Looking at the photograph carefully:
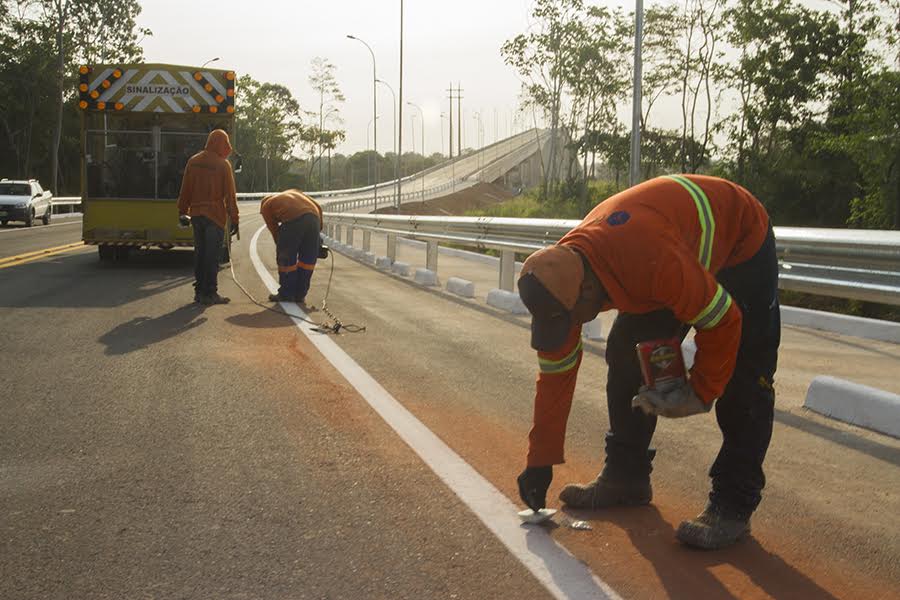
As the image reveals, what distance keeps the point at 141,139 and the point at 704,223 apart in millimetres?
15582

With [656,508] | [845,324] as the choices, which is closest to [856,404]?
[656,508]

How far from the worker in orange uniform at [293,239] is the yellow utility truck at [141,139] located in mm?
5731

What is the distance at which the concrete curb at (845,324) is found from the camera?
386 inches

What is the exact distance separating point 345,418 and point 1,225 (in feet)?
113

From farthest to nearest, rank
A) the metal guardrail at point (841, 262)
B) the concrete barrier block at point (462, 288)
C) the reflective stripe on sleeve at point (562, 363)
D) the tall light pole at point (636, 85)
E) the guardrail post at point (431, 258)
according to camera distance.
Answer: the tall light pole at point (636, 85) < the guardrail post at point (431, 258) < the concrete barrier block at point (462, 288) < the metal guardrail at point (841, 262) < the reflective stripe on sleeve at point (562, 363)

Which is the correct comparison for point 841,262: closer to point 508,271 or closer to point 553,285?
point 553,285

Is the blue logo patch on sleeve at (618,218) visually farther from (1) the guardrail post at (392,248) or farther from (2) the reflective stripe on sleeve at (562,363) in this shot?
(1) the guardrail post at (392,248)

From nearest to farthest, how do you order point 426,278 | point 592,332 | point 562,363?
point 562,363 < point 592,332 < point 426,278

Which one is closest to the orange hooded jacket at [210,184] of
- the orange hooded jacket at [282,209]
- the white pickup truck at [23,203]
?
the orange hooded jacket at [282,209]

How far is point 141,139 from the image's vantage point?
1758 centimetres

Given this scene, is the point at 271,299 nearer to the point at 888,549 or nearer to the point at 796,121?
the point at 888,549

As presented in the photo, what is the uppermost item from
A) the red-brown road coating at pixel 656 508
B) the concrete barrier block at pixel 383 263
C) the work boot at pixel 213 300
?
the concrete barrier block at pixel 383 263

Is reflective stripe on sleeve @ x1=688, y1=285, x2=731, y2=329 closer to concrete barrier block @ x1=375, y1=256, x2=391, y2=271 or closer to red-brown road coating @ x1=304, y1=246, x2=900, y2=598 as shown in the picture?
red-brown road coating @ x1=304, y1=246, x2=900, y2=598

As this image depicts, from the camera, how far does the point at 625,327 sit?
4.09 m
